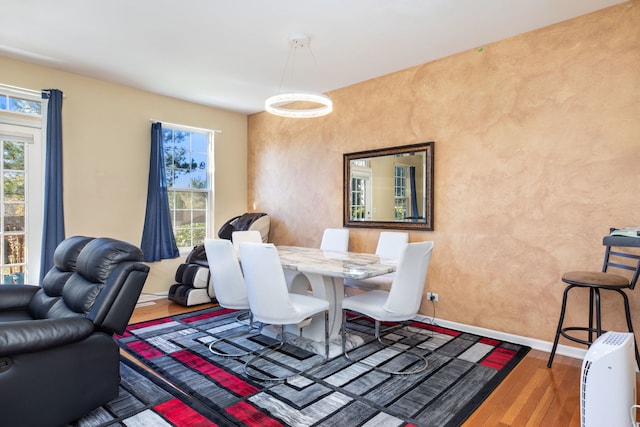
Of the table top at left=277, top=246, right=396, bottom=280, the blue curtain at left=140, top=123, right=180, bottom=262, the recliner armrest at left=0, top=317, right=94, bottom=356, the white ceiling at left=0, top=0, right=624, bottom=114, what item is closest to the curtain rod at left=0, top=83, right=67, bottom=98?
the white ceiling at left=0, top=0, right=624, bottom=114

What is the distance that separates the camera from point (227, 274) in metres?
2.89

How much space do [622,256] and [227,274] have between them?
9.62 feet

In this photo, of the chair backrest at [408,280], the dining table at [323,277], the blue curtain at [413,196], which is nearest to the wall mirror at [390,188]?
the blue curtain at [413,196]

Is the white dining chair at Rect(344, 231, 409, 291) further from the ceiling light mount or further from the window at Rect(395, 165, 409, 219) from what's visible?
the ceiling light mount

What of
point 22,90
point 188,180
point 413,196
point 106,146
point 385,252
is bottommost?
point 385,252

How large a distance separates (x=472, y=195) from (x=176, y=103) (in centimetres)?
409

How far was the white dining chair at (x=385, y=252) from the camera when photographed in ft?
11.2

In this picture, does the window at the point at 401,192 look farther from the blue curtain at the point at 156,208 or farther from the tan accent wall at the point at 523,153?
the blue curtain at the point at 156,208

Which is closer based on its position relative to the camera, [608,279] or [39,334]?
[39,334]

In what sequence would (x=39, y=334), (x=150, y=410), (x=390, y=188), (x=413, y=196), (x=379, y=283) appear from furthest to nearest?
1. (x=390, y=188)
2. (x=413, y=196)
3. (x=379, y=283)
4. (x=150, y=410)
5. (x=39, y=334)

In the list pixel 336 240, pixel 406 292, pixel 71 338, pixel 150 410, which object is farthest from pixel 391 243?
pixel 71 338

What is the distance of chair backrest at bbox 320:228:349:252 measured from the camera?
4.14 meters

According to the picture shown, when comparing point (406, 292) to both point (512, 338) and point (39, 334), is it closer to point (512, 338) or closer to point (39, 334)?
point (512, 338)

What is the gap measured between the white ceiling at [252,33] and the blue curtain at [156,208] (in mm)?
854
